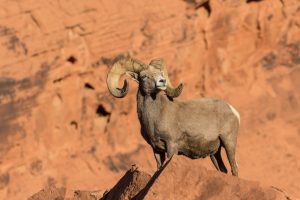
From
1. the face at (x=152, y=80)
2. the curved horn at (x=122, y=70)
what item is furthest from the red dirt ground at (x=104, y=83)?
the face at (x=152, y=80)

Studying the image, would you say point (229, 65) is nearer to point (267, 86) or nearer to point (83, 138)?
point (267, 86)

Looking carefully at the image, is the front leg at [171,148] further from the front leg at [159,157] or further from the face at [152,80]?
the face at [152,80]

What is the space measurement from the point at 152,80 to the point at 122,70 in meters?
0.65

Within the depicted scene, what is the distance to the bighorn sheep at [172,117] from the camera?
16328 millimetres

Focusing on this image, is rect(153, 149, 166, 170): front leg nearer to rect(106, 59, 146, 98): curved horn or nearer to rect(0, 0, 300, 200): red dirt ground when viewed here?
rect(106, 59, 146, 98): curved horn

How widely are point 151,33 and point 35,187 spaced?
4036 mm

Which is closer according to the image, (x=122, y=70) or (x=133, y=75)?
(x=133, y=75)

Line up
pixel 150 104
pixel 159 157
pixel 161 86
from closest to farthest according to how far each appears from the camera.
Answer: pixel 161 86 < pixel 150 104 < pixel 159 157

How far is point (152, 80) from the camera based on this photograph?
16.2 meters

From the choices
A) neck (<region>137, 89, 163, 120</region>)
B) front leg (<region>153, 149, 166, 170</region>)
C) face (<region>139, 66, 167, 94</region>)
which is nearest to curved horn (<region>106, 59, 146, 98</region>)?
face (<region>139, 66, 167, 94</region>)

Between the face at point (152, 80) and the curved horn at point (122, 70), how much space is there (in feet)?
0.53

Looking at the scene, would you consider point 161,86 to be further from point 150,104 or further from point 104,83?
point 104,83

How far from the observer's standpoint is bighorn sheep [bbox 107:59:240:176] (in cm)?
1633

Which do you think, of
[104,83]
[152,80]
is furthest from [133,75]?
[104,83]
